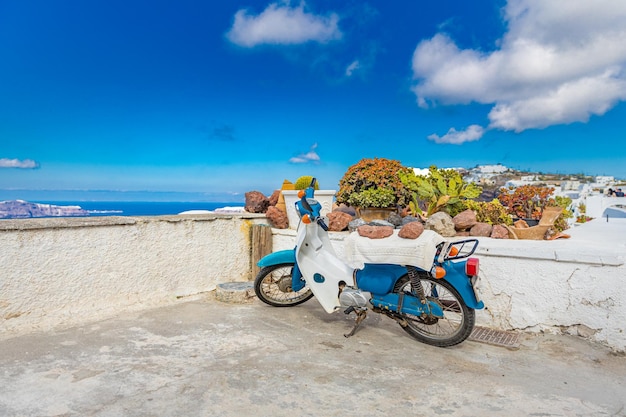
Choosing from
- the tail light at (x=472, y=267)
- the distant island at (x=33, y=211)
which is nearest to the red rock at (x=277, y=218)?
the distant island at (x=33, y=211)

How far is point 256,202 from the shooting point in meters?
5.86

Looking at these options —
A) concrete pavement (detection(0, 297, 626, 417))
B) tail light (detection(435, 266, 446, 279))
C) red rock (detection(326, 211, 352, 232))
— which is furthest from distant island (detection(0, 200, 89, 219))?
tail light (detection(435, 266, 446, 279))

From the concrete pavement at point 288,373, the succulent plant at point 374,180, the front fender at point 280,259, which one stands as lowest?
the concrete pavement at point 288,373

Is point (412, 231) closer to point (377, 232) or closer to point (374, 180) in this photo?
point (377, 232)

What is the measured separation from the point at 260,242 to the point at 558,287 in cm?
322

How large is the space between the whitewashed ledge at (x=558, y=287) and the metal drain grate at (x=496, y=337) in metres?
0.10

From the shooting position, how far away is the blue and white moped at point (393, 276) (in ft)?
10.4

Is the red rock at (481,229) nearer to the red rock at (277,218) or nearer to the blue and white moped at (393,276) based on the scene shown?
the blue and white moped at (393,276)

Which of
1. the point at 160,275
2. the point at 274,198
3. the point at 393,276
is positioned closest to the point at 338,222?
the point at 274,198

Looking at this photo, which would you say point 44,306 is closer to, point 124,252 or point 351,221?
point 124,252

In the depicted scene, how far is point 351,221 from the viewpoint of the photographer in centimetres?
500

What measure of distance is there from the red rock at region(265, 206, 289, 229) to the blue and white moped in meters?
1.34

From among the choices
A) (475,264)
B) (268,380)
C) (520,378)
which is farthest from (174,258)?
(520,378)

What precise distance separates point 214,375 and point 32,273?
215 cm
